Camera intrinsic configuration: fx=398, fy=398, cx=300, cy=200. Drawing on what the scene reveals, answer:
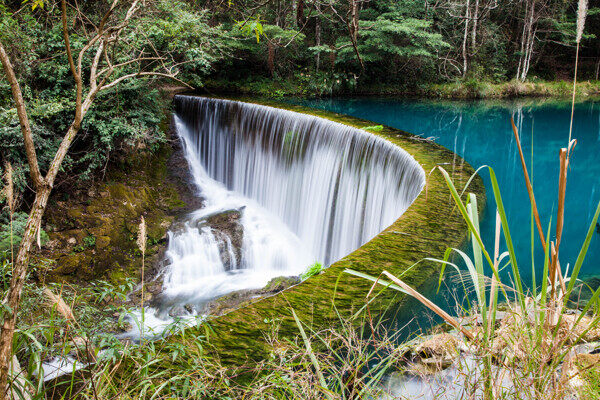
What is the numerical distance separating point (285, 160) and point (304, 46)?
31.8 feet

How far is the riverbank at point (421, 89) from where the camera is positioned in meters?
15.6

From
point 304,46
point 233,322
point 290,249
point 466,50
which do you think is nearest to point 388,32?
point 304,46

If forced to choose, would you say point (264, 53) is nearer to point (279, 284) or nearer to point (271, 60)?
point (271, 60)

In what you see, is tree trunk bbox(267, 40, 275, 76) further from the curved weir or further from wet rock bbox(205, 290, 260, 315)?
wet rock bbox(205, 290, 260, 315)

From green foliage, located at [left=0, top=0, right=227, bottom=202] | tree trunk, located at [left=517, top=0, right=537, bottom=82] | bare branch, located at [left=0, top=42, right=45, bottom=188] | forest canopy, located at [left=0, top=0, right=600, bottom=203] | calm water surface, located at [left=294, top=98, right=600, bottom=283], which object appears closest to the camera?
bare branch, located at [left=0, top=42, right=45, bottom=188]

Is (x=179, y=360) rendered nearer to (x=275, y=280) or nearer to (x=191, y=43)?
(x=275, y=280)

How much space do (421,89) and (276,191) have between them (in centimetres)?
1120

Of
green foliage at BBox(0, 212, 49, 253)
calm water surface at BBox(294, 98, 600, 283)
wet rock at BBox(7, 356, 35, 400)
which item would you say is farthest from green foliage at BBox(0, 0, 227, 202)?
calm water surface at BBox(294, 98, 600, 283)

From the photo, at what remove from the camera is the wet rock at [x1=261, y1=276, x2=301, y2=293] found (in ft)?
19.6

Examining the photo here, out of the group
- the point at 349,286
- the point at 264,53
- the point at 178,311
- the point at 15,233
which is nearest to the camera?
the point at 349,286

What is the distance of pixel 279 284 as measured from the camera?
610 centimetres

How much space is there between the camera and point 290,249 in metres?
7.91

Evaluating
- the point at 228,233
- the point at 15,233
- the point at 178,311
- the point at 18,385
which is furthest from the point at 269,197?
the point at 18,385

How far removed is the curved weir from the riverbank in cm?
472
